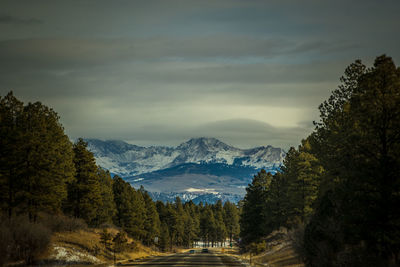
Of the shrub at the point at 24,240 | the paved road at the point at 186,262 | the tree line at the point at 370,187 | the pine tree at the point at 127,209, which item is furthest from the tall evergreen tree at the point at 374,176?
the pine tree at the point at 127,209

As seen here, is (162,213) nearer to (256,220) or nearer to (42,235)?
(256,220)

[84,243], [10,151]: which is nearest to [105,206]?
[84,243]

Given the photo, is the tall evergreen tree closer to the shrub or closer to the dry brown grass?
the shrub

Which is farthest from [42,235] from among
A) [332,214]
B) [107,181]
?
[107,181]

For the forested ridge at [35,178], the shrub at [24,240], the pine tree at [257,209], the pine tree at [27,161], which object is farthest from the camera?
the pine tree at [257,209]

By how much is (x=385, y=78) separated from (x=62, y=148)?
1569 inches

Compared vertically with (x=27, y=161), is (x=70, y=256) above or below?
below

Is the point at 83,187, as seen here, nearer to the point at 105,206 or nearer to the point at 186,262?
the point at 186,262

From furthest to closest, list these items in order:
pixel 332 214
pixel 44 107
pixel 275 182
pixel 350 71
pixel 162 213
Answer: pixel 162 213, pixel 275 182, pixel 44 107, pixel 350 71, pixel 332 214

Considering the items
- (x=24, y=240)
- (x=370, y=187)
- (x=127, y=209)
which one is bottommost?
(x=24, y=240)

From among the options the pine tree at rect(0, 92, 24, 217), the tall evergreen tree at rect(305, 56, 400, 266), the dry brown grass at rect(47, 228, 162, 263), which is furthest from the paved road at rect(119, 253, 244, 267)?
the tall evergreen tree at rect(305, 56, 400, 266)

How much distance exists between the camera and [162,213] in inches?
5536

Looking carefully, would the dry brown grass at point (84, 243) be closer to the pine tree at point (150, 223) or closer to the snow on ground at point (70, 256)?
the snow on ground at point (70, 256)

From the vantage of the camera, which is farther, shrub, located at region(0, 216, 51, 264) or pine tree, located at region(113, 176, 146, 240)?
pine tree, located at region(113, 176, 146, 240)
